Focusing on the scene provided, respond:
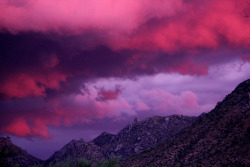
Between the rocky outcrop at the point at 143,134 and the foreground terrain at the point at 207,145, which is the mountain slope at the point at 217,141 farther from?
the rocky outcrop at the point at 143,134

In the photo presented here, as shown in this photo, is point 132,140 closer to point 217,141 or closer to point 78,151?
point 78,151

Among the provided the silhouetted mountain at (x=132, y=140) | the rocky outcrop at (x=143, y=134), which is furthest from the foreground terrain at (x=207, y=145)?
the rocky outcrop at (x=143, y=134)

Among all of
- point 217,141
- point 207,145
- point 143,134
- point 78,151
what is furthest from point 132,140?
point 217,141

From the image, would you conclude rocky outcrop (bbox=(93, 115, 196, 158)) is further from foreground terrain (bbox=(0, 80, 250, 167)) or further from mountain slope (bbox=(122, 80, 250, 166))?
mountain slope (bbox=(122, 80, 250, 166))

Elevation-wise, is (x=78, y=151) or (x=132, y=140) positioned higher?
(x=132, y=140)

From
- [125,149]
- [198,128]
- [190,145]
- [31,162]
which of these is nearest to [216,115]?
[198,128]

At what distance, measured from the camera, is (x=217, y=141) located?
247ft

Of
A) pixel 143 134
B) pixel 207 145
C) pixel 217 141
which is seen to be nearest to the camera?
pixel 207 145

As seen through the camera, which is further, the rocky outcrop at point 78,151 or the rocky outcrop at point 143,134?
the rocky outcrop at point 143,134

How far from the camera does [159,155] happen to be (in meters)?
82.8

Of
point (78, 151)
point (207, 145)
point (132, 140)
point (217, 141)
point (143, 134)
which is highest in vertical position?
point (143, 134)

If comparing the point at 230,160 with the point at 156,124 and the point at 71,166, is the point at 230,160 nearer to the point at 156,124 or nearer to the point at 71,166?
the point at 71,166

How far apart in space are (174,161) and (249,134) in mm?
18870

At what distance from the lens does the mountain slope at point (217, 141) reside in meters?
66.8
